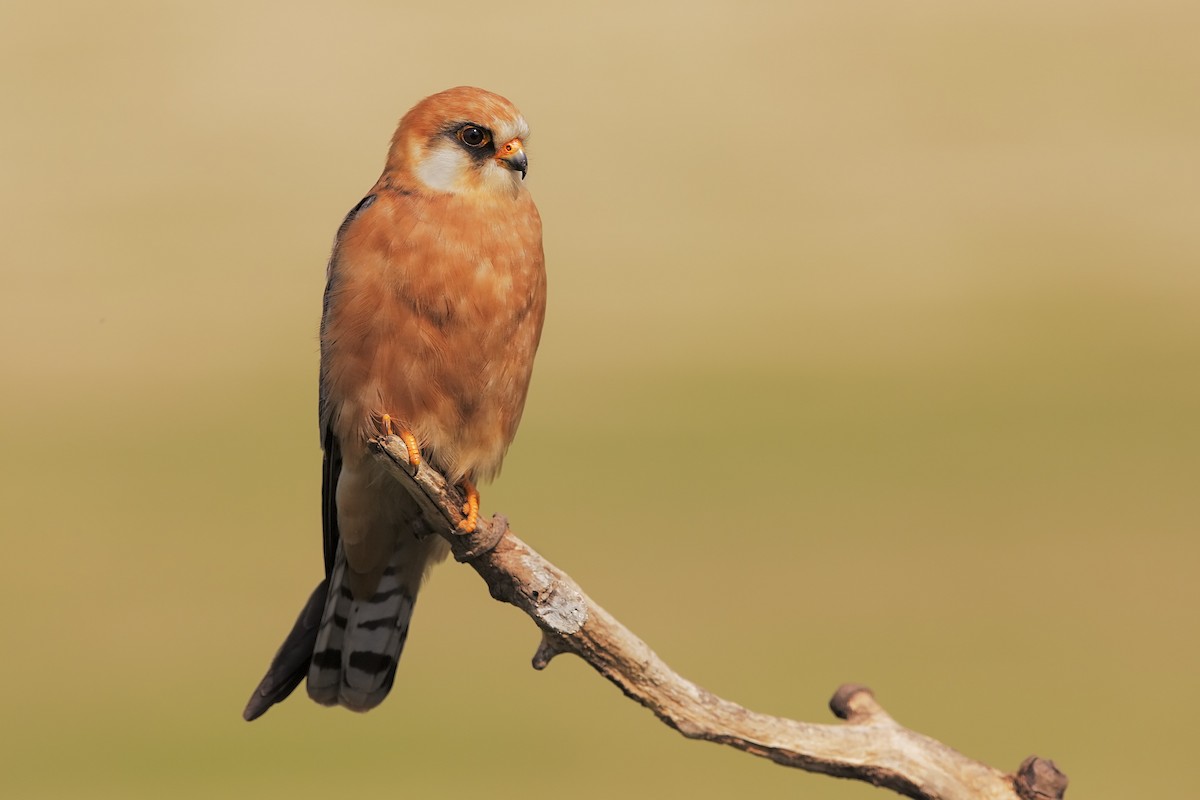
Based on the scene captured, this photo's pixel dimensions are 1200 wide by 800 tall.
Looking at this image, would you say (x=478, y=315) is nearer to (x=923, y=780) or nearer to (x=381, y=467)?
(x=381, y=467)

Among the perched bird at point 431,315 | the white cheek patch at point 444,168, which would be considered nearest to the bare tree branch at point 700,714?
the perched bird at point 431,315

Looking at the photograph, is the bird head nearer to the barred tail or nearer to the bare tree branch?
the bare tree branch

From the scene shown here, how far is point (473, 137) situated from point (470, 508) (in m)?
1.14

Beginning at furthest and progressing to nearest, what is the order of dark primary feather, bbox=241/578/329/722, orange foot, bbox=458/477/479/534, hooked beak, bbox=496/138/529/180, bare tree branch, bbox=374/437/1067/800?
dark primary feather, bbox=241/578/329/722
hooked beak, bbox=496/138/529/180
orange foot, bbox=458/477/479/534
bare tree branch, bbox=374/437/1067/800

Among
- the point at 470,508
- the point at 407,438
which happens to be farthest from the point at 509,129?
the point at 470,508

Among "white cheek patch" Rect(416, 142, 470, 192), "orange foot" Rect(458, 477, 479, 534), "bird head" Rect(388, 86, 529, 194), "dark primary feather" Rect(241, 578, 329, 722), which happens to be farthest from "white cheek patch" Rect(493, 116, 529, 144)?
"dark primary feather" Rect(241, 578, 329, 722)

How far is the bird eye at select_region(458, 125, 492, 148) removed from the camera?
13.1ft

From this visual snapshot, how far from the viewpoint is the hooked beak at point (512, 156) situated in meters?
3.97

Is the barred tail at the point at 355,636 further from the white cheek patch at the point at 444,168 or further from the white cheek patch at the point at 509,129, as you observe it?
the white cheek patch at the point at 509,129

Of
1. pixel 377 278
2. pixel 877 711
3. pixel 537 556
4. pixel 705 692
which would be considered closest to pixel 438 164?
pixel 377 278

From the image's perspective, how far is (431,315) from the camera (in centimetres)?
384

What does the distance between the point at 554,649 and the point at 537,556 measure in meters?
0.27

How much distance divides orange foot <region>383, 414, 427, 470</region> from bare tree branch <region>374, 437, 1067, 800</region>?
28mm

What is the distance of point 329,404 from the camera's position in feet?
13.3
